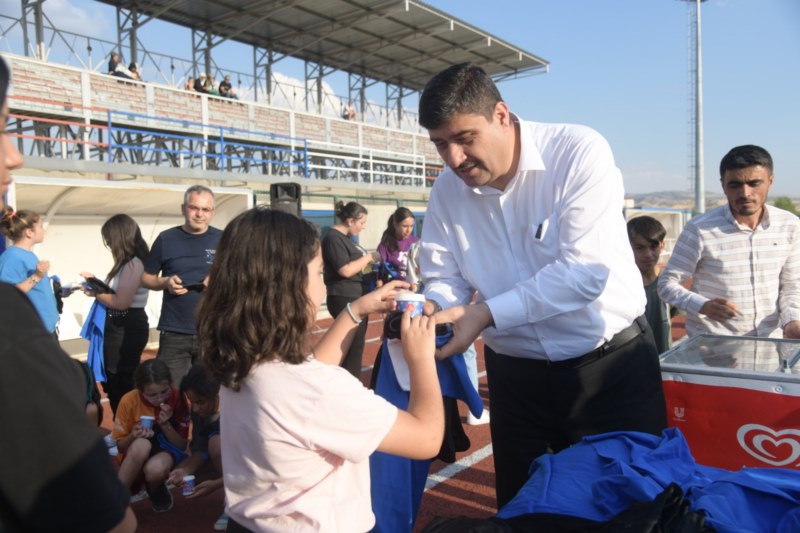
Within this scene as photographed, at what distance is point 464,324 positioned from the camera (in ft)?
6.83

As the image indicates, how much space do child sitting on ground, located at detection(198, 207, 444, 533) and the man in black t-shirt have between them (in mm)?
2970

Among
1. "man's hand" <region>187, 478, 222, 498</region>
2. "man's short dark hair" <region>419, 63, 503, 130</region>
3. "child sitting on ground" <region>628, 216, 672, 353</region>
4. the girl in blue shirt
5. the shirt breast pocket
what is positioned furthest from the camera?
the girl in blue shirt

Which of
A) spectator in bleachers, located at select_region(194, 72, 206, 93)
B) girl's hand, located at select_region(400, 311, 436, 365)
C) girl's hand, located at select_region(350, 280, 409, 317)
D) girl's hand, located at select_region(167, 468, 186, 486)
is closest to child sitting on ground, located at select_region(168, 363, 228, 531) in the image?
girl's hand, located at select_region(167, 468, 186, 486)

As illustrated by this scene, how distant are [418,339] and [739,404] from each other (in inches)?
61.1

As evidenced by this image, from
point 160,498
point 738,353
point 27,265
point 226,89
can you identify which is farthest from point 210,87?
point 738,353

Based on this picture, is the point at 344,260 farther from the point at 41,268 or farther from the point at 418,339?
the point at 418,339

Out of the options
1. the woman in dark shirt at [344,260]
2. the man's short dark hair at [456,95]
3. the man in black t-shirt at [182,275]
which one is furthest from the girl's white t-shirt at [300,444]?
the woman in dark shirt at [344,260]

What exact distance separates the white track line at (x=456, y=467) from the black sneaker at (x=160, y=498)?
1758 mm

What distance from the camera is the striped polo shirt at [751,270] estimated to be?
3293 mm

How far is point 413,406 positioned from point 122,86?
17951 millimetres

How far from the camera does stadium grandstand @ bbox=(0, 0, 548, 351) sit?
9.73 meters

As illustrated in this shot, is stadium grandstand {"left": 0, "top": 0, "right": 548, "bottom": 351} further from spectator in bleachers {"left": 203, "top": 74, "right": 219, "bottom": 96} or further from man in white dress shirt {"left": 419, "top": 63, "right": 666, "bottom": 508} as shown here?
man in white dress shirt {"left": 419, "top": 63, "right": 666, "bottom": 508}

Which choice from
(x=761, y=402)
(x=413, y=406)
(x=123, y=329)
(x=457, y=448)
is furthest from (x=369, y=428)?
(x=123, y=329)

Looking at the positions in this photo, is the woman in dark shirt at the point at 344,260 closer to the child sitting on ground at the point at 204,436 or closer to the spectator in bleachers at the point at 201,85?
the child sitting on ground at the point at 204,436
